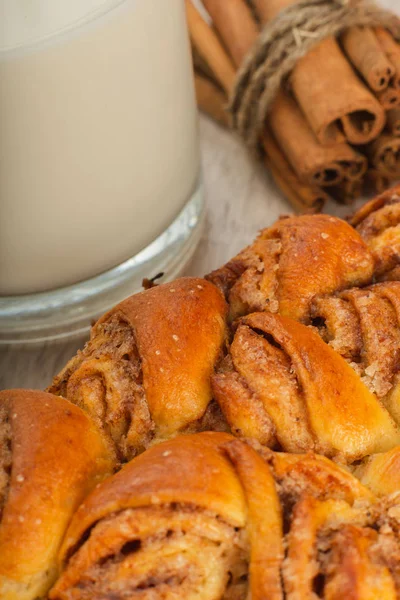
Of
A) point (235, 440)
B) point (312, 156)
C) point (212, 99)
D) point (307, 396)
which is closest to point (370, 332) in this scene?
point (307, 396)

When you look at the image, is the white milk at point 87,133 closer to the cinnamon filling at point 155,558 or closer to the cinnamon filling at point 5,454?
the cinnamon filling at point 5,454

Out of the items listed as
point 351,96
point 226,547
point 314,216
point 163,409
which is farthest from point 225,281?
point 351,96

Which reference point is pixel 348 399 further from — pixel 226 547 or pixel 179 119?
pixel 179 119

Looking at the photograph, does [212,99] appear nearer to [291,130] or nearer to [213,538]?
[291,130]

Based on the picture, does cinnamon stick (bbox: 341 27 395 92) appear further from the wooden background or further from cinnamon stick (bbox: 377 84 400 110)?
the wooden background

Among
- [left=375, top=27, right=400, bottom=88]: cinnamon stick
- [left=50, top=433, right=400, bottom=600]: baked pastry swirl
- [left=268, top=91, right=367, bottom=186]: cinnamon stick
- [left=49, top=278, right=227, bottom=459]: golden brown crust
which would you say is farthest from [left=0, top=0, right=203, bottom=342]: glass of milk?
[left=50, top=433, right=400, bottom=600]: baked pastry swirl
